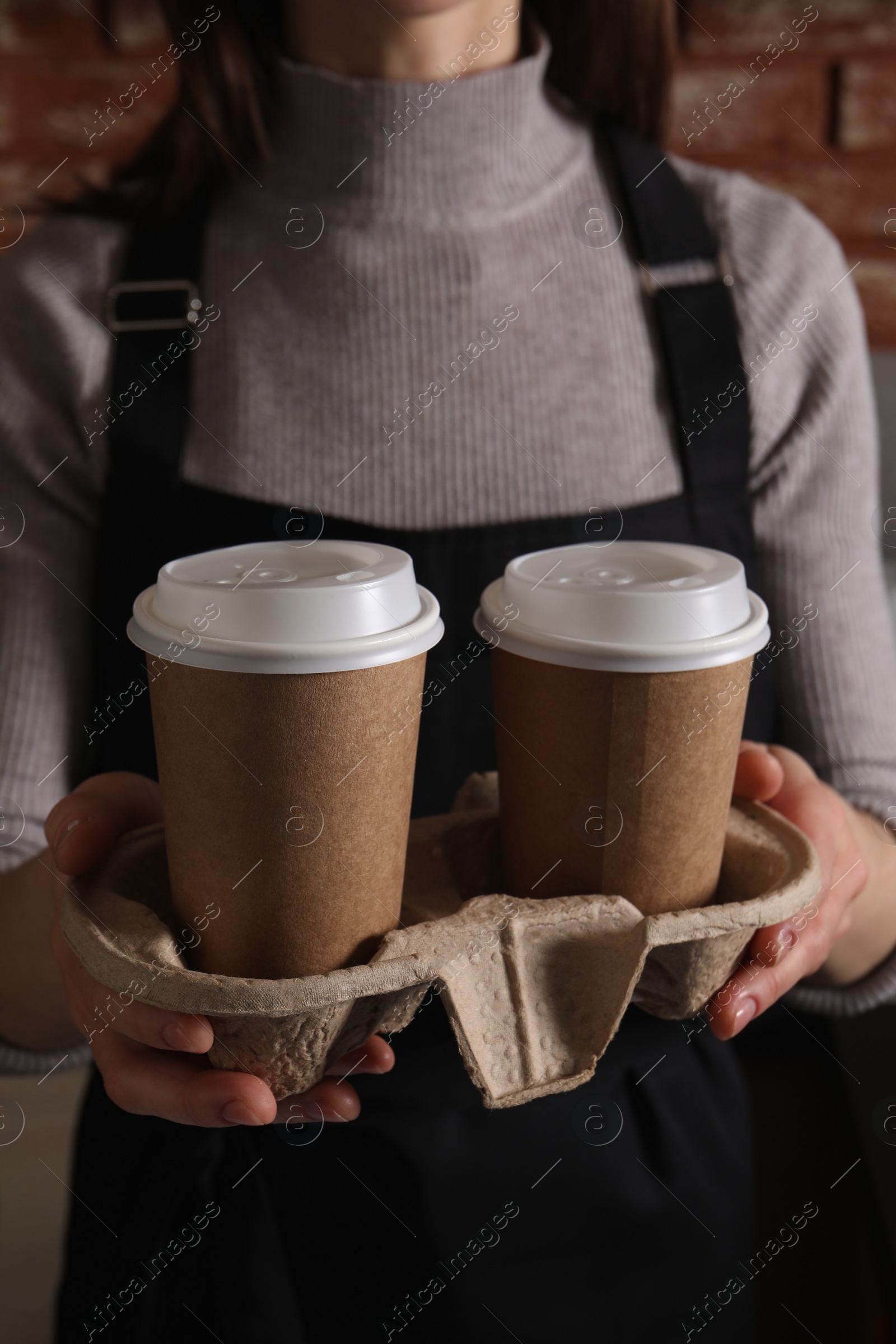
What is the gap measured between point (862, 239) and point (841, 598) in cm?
73

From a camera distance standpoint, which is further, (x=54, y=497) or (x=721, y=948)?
(x=54, y=497)

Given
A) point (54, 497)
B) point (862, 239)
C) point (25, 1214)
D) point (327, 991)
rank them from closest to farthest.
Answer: point (327, 991) < point (54, 497) < point (25, 1214) < point (862, 239)

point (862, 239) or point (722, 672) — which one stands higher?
point (722, 672)

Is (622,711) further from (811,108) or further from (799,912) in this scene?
(811,108)

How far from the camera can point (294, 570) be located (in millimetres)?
392

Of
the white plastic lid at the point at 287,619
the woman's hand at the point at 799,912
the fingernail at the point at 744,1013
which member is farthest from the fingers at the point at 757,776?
the white plastic lid at the point at 287,619

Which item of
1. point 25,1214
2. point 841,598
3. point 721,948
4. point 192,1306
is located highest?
point 721,948

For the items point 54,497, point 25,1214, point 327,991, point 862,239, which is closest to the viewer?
point 327,991

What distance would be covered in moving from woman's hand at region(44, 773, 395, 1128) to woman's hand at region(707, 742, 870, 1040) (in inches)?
6.4

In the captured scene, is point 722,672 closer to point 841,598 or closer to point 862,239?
point 841,598

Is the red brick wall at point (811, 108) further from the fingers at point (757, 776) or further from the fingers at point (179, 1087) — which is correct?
the fingers at point (179, 1087)

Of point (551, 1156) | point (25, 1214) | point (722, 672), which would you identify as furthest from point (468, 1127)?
point (25, 1214)

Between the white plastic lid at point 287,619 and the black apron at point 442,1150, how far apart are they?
261mm

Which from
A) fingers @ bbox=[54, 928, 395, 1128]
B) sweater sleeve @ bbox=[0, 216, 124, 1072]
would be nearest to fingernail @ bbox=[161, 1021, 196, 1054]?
fingers @ bbox=[54, 928, 395, 1128]
